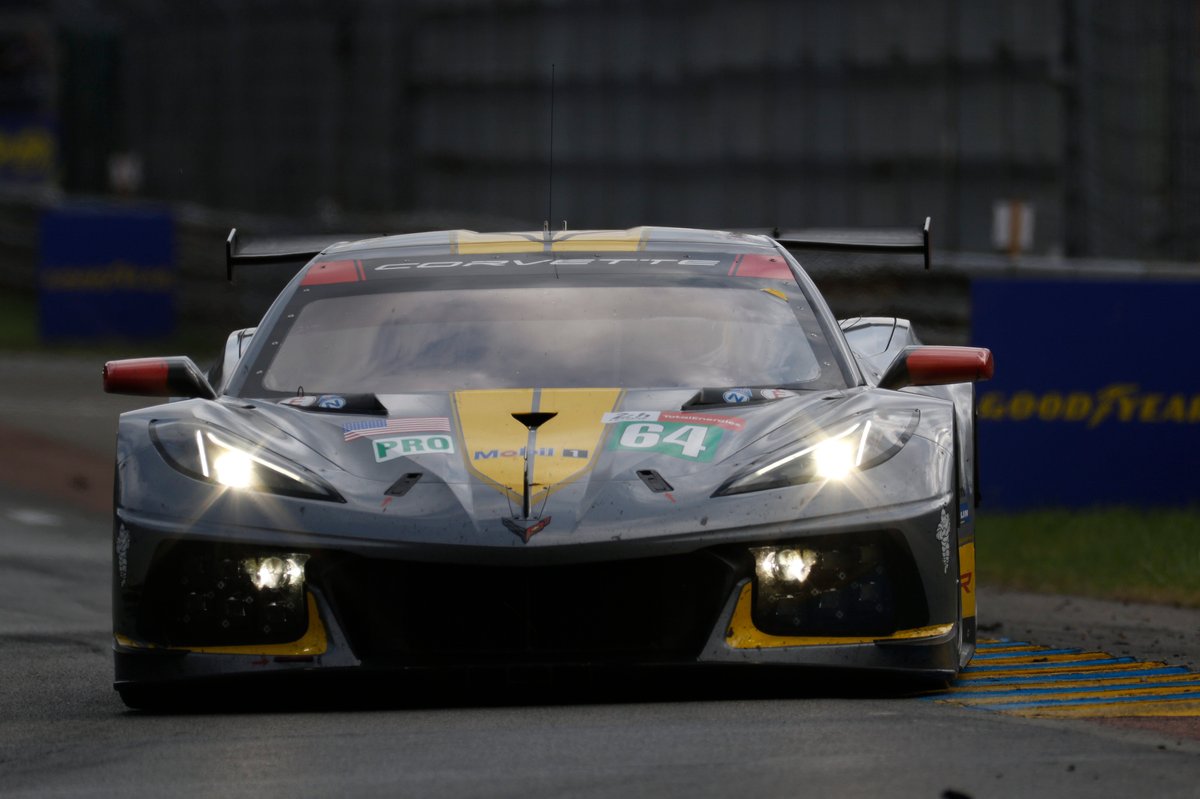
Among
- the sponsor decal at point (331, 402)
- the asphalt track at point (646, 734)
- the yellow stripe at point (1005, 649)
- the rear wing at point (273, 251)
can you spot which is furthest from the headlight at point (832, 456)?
the rear wing at point (273, 251)

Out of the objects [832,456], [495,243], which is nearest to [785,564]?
[832,456]

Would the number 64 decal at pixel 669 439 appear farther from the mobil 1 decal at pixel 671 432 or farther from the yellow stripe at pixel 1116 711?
the yellow stripe at pixel 1116 711

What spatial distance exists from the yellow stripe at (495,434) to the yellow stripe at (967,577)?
117cm

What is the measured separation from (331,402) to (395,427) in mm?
337

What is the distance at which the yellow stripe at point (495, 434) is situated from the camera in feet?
18.3

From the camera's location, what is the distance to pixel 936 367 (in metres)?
6.30

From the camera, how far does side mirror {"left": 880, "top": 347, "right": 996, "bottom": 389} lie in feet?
20.6

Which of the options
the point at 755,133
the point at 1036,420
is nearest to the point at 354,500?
the point at 1036,420

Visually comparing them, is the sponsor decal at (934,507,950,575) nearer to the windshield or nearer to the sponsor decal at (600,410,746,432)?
the sponsor decal at (600,410,746,432)

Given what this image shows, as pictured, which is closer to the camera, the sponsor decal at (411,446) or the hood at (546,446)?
the hood at (546,446)

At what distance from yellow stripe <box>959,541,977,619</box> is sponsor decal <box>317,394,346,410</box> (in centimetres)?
161

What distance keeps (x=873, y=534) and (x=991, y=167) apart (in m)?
17.4

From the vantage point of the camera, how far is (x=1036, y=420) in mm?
12312

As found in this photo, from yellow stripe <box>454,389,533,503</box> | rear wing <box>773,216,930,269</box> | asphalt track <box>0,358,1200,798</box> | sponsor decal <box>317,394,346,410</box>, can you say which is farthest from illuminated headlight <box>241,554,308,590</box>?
rear wing <box>773,216,930,269</box>
